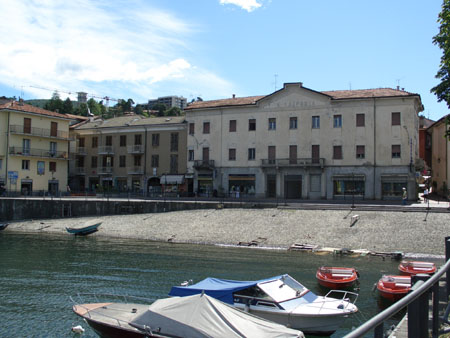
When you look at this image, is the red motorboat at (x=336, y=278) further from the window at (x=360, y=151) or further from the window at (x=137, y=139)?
the window at (x=137, y=139)

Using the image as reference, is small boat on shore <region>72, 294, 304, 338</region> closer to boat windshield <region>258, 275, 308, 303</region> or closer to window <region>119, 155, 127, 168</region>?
boat windshield <region>258, 275, 308, 303</region>

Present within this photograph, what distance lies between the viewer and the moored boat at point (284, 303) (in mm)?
15398

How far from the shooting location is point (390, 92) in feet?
178

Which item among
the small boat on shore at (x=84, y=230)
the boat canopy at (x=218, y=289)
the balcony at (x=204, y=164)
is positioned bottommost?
the small boat on shore at (x=84, y=230)

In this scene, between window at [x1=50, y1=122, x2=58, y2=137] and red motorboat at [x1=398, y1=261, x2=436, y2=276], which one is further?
window at [x1=50, y1=122, x2=58, y2=137]

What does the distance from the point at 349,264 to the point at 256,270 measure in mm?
6567

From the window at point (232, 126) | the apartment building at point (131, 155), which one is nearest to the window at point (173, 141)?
the apartment building at point (131, 155)

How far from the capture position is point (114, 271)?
1042 inches

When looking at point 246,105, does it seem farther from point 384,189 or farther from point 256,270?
point 256,270

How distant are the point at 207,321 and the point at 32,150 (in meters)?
64.0

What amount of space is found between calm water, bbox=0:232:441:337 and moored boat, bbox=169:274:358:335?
0.92 metres

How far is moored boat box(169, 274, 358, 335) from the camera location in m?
15.4

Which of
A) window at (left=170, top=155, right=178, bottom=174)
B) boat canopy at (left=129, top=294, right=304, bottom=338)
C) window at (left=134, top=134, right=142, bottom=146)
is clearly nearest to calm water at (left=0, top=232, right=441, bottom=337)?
boat canopy at (left=129, top=294, right=304, bottom=338)

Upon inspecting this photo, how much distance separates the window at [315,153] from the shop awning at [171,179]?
64.3 ft
